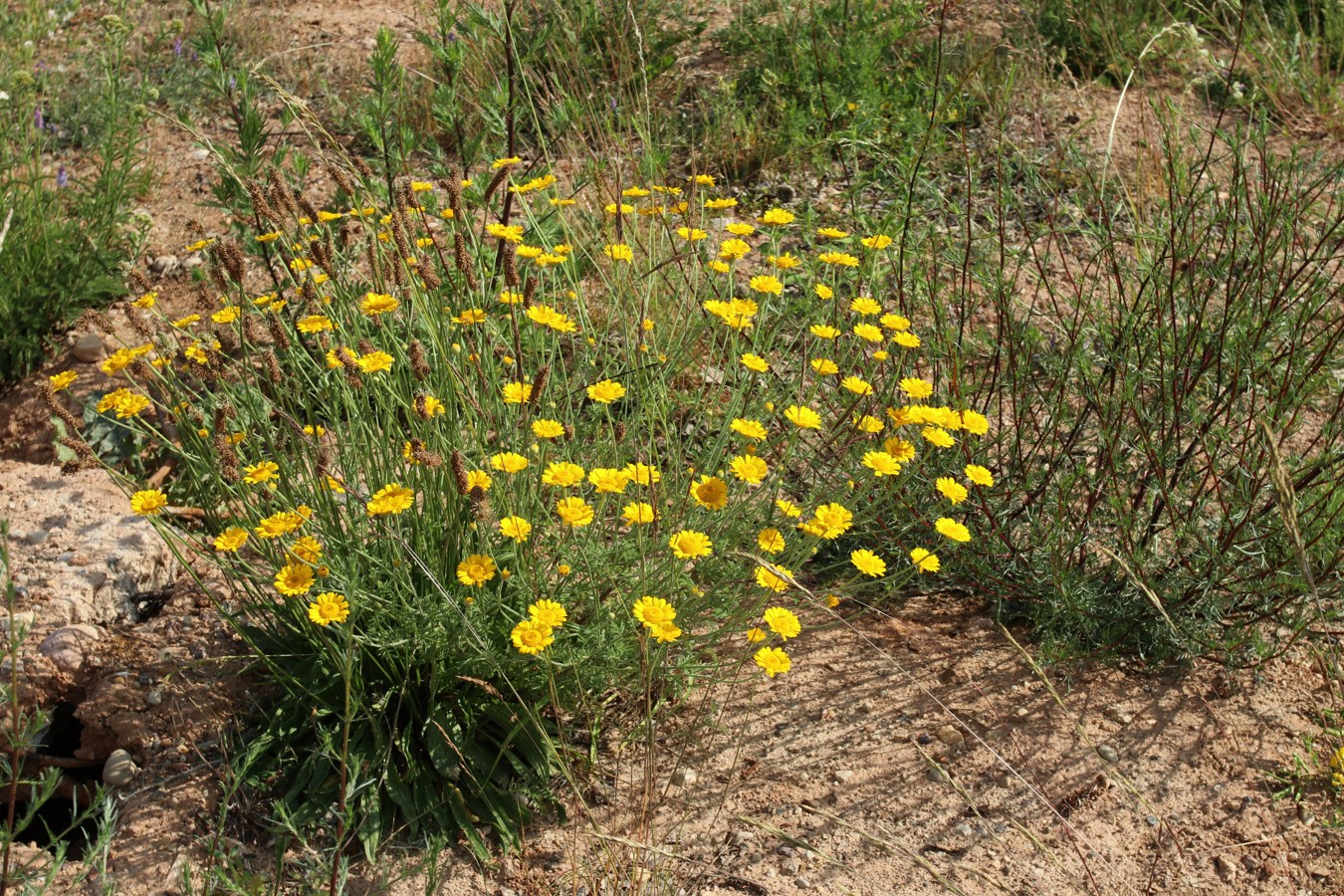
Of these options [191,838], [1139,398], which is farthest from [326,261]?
[1139,398]

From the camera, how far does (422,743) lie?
7.82 ft

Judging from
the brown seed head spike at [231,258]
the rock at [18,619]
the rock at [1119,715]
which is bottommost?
the rock at [1119,715]

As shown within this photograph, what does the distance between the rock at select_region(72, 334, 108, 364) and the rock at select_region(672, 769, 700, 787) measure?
271cm

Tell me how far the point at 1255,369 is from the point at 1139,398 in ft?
1.09

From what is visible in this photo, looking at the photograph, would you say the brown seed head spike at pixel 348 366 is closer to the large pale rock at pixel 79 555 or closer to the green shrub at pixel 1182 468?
the large pale rock at pixel 79 555

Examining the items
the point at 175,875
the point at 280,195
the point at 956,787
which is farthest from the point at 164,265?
the point at 956,787

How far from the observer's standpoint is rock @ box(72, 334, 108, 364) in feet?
13.0

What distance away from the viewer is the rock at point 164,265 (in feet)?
14.8

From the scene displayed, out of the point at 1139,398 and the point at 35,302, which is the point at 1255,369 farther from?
the point at 35,302

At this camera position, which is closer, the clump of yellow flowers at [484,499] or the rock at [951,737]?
the clump of yellow flowers at [484,499]

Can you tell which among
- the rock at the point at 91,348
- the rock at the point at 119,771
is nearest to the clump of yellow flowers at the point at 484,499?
the rock at the point at 119,771

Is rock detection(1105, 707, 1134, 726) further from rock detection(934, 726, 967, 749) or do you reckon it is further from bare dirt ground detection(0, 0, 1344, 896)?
rock detection(934, 726, 967, 749)

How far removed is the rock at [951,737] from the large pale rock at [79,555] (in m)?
2.04

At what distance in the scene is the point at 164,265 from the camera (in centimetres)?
453
